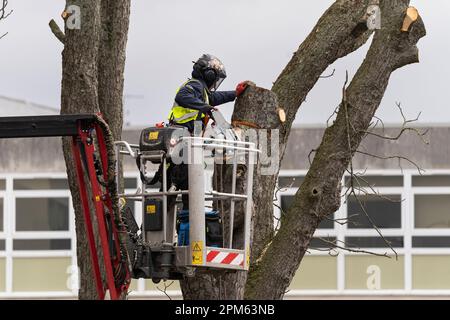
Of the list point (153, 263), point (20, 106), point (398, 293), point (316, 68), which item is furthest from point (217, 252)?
point (20, 106)

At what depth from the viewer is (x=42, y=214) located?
31938 millimetres

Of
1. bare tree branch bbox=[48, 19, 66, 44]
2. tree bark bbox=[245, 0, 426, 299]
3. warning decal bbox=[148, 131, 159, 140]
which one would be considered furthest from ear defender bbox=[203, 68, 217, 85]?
bare tree branch bbox=[48, 19, 66, 44]

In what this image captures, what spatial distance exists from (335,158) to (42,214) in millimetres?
18884

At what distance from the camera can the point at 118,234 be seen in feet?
39.0

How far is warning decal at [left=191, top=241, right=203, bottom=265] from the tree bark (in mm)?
1594

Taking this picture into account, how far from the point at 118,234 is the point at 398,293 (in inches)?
756

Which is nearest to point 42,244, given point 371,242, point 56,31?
point 371,242

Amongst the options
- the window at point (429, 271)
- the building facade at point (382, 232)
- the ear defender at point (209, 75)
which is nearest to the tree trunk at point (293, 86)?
the ear defender at point (209, 75)

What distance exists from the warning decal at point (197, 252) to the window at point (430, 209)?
1896 centimetres

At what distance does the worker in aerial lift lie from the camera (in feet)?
41.6

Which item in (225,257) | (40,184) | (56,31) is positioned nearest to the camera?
(225,257)

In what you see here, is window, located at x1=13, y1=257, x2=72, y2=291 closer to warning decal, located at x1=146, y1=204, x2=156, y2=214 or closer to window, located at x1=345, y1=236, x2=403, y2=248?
window, located at x1=345, y1=236, x2=403, y2=248

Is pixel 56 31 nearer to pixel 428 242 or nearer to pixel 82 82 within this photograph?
pixel 82 82
